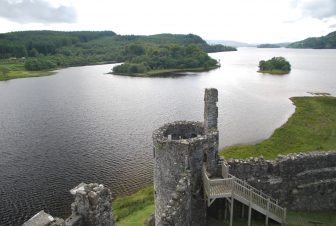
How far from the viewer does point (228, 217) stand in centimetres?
1938

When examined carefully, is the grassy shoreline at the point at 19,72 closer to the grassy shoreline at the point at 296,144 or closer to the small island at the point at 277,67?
the small island at the point at 277,67

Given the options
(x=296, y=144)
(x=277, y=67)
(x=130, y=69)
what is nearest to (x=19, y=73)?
(x=130, y=69)

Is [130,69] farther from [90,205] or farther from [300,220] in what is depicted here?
[90,205]

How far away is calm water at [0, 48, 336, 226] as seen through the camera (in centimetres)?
3541

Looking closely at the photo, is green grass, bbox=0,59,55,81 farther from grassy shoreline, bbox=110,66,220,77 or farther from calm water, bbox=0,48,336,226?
grassy shoreline, bbox=110,66,220,77

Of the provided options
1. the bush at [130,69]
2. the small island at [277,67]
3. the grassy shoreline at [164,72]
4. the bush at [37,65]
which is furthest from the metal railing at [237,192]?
the bush at [37,65]

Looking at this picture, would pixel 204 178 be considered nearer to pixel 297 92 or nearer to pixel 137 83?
pixel 297 92

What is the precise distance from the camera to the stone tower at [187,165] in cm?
1670

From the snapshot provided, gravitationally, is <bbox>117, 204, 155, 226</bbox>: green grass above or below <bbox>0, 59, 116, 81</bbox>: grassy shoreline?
below

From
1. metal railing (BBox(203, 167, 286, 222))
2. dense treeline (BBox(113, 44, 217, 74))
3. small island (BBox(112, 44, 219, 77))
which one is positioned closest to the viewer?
metal railing (BBox(203, 167, 286, 222))

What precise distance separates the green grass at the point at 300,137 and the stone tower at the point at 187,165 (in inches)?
871

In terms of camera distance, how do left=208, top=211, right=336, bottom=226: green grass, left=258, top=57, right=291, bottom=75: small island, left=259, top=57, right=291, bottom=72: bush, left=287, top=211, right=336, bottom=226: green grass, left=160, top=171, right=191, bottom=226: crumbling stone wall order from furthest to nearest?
left=259, top=57, right=291, bottom=72: bush < left=258, top=57, right=291, bottom=75: small island < left=287, top=211, right=336, bottom=226: green grass < left=208, top=211, right=336, bottom=226: green grass < left=160, top=171, right=191, bottom=226: crumbling stone wall

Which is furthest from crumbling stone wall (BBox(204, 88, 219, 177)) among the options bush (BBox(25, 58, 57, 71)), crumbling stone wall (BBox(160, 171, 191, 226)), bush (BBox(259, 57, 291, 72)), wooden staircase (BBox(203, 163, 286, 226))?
bush (BBox(25, 58, 57, 71))

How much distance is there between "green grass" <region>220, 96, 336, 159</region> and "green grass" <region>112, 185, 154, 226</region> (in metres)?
13.6
